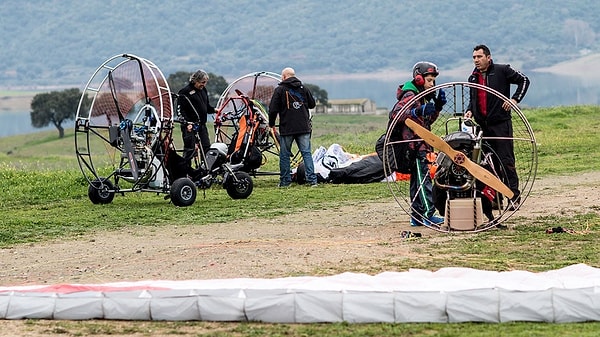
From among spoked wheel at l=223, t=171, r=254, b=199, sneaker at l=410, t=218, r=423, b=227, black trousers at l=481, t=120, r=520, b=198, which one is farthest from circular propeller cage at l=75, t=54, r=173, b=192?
black trousers at l=481, t=120, r=520, b=198

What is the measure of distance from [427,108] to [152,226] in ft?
11.7

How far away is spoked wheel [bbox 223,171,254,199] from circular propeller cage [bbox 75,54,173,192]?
36.3 inches

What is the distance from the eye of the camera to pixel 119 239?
45.3 ft

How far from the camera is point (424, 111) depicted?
13422 mm

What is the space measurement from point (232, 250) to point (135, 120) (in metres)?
6.44

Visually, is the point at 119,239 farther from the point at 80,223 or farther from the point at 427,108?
the point at 427,108

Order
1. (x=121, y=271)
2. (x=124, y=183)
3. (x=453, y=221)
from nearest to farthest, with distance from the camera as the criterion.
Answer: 1. (x=121, y=271)
2. (x=453, y=221)
3. (x=124, y=183)

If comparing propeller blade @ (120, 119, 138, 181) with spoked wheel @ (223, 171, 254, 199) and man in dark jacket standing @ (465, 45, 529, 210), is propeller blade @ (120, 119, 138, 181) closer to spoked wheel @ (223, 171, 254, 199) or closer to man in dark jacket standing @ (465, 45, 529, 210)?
spoked wheel @ (223, 171, 254, 199)

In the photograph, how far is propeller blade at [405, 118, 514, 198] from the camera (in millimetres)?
13016

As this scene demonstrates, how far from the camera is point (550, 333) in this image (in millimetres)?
8125

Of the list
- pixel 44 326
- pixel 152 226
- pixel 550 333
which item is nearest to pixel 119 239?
pixel 152 226

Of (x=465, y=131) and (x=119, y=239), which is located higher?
(x=465, y=131)

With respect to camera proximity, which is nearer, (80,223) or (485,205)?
(485,205)

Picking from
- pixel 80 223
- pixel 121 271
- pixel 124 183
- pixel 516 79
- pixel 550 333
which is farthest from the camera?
pixel 124 183
